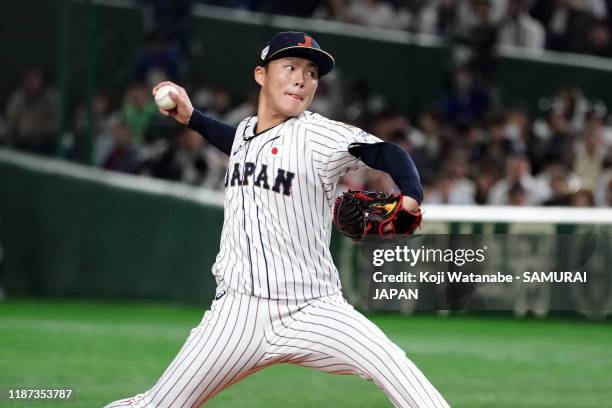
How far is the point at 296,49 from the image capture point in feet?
18.0

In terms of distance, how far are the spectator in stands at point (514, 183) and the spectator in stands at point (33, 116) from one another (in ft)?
17.5

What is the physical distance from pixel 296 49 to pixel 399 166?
768 millimetres

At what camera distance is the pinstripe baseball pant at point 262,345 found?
5230 millimetres

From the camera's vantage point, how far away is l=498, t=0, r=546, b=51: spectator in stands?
1827cm

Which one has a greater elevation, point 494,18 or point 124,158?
point 494,18

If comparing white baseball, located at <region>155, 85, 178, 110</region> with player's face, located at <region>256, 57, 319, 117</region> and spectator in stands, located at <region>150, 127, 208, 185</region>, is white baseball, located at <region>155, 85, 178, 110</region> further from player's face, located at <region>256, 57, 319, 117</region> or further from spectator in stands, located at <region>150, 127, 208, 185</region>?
spectator in stands, located at <region>150, 127, 208, 185</region>

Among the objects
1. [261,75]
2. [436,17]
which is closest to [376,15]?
[436,17]

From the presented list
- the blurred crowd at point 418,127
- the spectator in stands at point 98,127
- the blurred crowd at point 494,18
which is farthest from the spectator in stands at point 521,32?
the spectator in stands at point 98,127

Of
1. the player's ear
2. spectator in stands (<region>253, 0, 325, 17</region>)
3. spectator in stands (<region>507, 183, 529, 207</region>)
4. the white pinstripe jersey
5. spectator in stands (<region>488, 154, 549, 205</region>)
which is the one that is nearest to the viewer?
the white pinstripe jersey

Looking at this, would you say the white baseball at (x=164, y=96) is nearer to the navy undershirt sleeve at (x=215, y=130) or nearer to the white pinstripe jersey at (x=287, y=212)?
the navy undershirt sleeve at (x=215, y=130)

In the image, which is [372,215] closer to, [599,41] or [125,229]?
[125,229]

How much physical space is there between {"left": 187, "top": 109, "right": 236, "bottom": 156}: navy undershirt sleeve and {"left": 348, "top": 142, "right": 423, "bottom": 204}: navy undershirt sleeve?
2.91ft

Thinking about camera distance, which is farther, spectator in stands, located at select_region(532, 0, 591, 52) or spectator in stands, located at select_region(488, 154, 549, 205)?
spectator in stands, located at select_region(532, 0, 591, 52)

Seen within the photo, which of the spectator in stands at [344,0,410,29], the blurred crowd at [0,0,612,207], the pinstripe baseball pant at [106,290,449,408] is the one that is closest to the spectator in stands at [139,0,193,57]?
the blurred crowd at [0,0,612,207]
